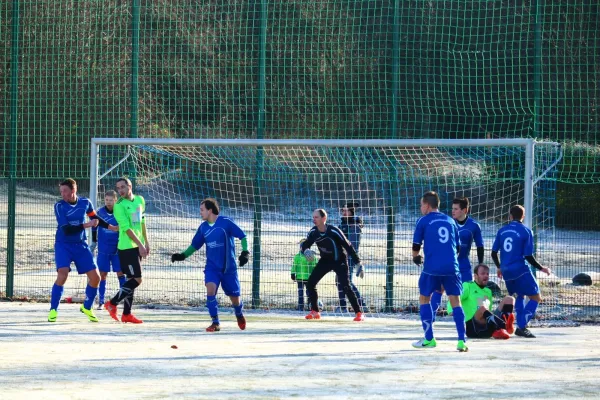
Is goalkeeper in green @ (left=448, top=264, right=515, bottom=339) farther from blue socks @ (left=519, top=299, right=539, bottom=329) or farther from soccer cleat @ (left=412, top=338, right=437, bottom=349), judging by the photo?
soccer cleat @ (left=412, top=338, right=437, bottom=349)

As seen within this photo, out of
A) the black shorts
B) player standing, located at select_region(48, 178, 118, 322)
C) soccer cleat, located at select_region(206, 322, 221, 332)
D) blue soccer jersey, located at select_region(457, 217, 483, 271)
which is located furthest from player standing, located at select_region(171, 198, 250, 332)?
blue soccer jersey, located at select_region(457, 217, 483, 271)

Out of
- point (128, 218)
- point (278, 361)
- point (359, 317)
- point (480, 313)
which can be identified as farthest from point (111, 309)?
point (480, 313)

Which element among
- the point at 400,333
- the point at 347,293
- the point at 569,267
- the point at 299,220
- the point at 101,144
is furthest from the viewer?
the point at 569,267

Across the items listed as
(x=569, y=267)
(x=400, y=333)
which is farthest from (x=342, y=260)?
(x=569, y=267)

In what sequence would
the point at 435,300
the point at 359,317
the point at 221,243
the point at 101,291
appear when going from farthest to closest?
1. the point at 101,291
2. the point at 359,317
3. the point at 221,243
4. the point at 435,300

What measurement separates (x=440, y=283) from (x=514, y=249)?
71.7 inches

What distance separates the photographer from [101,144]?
48.2 ft

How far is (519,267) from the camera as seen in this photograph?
11969 mm

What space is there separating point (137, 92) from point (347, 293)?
5.08m

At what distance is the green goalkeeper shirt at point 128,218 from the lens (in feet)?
41.0

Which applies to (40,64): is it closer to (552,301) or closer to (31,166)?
(31,166)

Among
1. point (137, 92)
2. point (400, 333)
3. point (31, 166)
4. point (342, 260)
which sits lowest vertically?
point (400, 333)

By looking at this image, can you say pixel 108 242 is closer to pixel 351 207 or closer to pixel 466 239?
pixel 351 207

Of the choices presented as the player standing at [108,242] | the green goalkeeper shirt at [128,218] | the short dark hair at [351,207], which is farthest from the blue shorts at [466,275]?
the player standing at [108,242]
